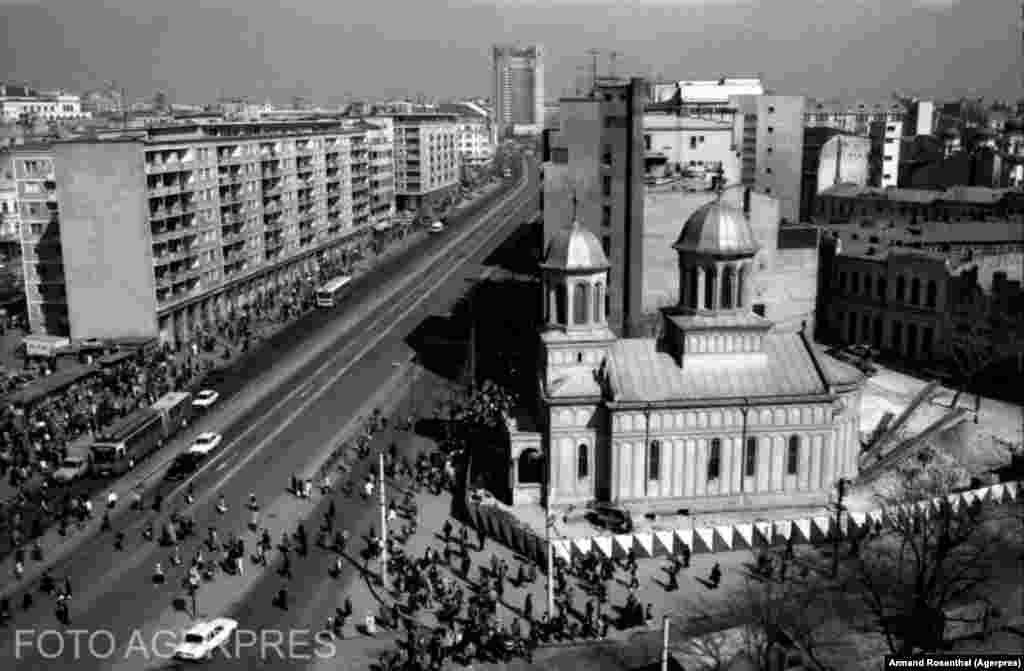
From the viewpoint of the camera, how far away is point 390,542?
153ft

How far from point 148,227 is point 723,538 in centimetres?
5532

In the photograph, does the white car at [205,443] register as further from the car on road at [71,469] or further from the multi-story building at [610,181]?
the multi-story building at [610,181]

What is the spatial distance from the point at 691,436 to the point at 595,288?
8820 mm

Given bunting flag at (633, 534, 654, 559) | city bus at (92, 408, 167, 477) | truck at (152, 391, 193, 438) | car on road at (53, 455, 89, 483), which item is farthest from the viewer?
truck at (152, 391, 193, 438)

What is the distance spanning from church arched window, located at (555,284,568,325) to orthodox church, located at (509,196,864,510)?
5cm

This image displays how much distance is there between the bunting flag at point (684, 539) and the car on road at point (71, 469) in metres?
33.8

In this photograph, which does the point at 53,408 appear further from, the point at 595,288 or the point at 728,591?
the point at 728,591

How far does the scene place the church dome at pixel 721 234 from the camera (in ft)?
164

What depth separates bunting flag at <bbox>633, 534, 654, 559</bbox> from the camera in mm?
45244

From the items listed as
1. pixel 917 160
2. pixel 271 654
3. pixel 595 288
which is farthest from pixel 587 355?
pixel 917 160

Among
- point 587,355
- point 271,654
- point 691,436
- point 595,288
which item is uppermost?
point 595,288

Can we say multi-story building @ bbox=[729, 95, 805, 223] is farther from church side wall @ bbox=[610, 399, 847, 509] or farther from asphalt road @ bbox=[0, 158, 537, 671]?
church side wall @ bbox=[610, 399, 847, 509]

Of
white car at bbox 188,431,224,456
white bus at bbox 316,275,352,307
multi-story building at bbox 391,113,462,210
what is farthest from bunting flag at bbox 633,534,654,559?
multi-story building at bbox 391,113,462,210

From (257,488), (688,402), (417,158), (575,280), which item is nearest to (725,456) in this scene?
(688,402)
